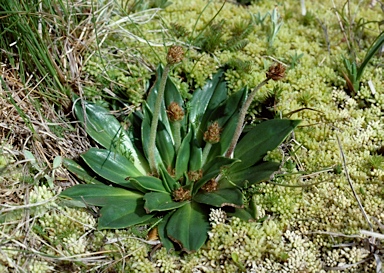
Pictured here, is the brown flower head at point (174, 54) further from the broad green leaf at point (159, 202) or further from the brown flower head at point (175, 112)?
the broad green leaf at point (159, 202)

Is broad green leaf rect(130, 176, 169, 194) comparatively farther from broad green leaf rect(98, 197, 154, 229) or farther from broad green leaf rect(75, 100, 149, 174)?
broad green leaf rect(75, 100, 149, 174)

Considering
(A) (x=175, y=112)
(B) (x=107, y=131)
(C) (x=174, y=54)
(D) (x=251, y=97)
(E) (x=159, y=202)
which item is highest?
(C) (x=174, y=54)

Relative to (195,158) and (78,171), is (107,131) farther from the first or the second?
(195,158)

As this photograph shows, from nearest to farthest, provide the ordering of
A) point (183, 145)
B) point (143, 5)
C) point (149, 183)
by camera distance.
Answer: point (149, 183)
point (183, 145)
point (143, 5)

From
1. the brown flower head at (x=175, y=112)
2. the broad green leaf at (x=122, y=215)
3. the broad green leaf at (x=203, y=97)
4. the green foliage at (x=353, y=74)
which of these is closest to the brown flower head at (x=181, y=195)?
the broad green leaf at (x=122, y=215)

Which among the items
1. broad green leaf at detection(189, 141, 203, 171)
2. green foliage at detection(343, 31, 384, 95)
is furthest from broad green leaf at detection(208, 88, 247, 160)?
green foliage at detection(343, 31, 384, 95)

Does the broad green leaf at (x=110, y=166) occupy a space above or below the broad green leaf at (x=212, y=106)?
below

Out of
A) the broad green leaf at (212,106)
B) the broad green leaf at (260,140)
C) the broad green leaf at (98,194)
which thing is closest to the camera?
the broad green leaf at (98,194)

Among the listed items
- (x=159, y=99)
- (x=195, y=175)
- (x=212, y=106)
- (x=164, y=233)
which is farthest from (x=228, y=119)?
(x=164, y=233)
